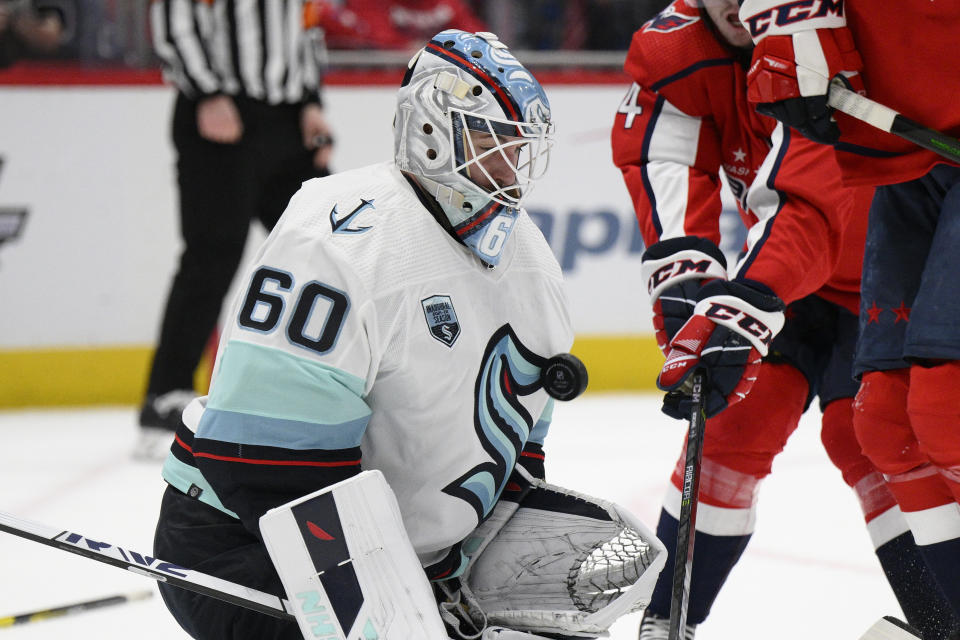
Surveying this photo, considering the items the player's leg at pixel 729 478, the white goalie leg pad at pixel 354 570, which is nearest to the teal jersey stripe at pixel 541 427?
the player's leg at pixel 729 478

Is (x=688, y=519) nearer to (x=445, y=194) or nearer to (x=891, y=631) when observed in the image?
(x=891, y=631)

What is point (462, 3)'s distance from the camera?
5.37m

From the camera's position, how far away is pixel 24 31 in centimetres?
411

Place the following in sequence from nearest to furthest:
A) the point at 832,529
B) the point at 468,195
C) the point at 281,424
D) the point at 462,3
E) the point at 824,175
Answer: the point at 281,424 → the point at 468,195 → the point at 824,175 → the point at 832,529 → the point at 462,3

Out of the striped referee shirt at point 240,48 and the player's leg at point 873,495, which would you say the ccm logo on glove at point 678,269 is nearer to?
the player's leg at point 873,495

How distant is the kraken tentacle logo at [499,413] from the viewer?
1.49m

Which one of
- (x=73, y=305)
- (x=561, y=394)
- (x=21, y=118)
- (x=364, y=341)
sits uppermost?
(x=364, y=341)

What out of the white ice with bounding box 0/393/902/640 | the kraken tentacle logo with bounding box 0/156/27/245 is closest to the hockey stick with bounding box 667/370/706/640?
the white ice with bounding box 0/393/902/640

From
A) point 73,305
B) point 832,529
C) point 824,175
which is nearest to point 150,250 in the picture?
point 73,305

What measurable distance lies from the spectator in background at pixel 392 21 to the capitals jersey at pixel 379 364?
3.62 meters

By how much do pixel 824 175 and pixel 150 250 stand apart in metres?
2.91

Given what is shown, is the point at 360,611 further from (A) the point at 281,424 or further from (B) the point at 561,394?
(B) the point at 561,394

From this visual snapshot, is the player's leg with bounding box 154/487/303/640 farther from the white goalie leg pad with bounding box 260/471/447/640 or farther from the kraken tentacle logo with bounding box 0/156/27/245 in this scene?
the kraken tentacle logo with bounding box 0/156/27/245

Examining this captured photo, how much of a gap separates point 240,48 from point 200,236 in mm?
563
